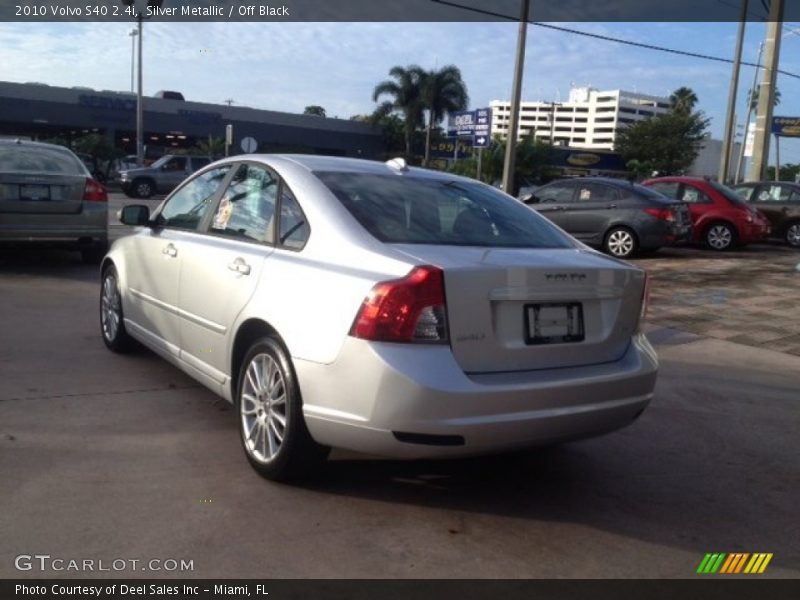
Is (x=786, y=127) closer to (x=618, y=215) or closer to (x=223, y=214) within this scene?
(x=618, y=215)

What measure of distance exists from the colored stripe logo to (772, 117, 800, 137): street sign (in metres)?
47.7

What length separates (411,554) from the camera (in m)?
3.26

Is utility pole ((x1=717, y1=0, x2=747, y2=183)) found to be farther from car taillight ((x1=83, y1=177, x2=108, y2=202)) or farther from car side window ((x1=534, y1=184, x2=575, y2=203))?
car taillight ((x1=83, y1=177, x2=108, y2=202))

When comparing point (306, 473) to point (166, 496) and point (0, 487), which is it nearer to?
point (166, 496)

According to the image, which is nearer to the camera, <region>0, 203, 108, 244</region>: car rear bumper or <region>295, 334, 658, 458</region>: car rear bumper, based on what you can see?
<region>295, 334, 658, 458</region>: car rear bumper

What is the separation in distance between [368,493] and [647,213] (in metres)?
11.3

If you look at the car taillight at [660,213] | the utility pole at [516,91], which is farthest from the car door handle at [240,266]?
the utility pole at [516,91]

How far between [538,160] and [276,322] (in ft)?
109

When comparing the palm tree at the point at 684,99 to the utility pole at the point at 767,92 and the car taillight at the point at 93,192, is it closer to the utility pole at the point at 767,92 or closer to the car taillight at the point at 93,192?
the utility pole at the point at 767,92

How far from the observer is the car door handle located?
4.18 m

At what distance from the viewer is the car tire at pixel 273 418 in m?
3.68

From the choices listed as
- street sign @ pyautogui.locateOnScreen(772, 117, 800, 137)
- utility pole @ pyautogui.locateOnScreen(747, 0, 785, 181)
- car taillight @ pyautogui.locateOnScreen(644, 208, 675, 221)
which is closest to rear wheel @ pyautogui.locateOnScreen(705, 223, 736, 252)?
car taillight @ pyautogui.locateOnScreen(644, 208, 675, 221)

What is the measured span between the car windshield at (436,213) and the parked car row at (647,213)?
9.76 metres
